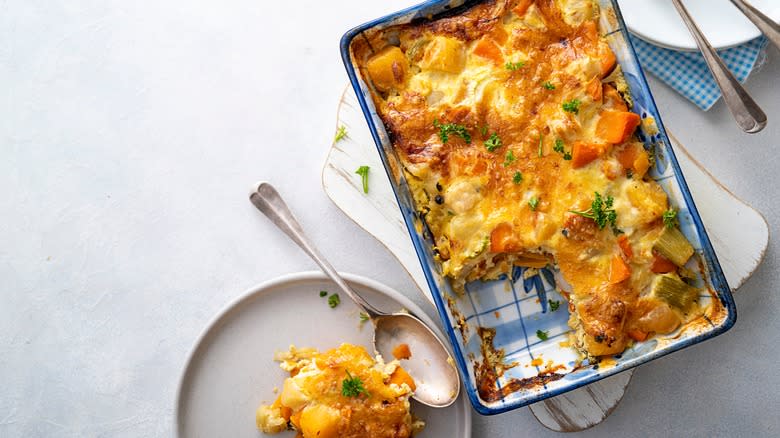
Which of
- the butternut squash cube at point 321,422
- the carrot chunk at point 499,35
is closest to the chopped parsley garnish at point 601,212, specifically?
the carrot chunk at point 499,35

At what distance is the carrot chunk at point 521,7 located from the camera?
2.82 m

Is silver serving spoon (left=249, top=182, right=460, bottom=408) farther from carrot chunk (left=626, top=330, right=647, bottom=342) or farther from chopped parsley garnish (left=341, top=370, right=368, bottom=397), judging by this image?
carrot chunk (left=626, top=330, right=647, bottom=342)

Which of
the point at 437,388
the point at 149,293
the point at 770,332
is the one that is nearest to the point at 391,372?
the point at 437,388

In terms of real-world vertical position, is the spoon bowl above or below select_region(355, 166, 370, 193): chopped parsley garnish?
below

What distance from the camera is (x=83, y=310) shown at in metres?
3.46

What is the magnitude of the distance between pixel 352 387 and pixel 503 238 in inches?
37.1

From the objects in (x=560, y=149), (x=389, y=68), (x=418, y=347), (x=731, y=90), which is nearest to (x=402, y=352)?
(x=418, y=347)

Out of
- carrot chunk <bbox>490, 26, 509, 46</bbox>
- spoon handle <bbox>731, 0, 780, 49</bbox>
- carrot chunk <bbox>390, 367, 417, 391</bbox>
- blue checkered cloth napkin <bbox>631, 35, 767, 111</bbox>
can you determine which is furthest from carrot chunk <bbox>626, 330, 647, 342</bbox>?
spoon handle <bbox>731, 0, 780, 49</bbox>

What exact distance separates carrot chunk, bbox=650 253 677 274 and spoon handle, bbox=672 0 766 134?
725 millimetres

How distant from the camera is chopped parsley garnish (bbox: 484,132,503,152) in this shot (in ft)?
9.09

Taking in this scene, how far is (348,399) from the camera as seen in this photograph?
9.71 ft

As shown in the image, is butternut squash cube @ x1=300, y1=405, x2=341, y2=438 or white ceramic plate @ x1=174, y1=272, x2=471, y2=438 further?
white ceramic plate @ x1=174, y1=272, x2=471, y2=438

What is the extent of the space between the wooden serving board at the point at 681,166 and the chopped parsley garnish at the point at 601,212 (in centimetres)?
65

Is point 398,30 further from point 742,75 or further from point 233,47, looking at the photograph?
point 742,75
